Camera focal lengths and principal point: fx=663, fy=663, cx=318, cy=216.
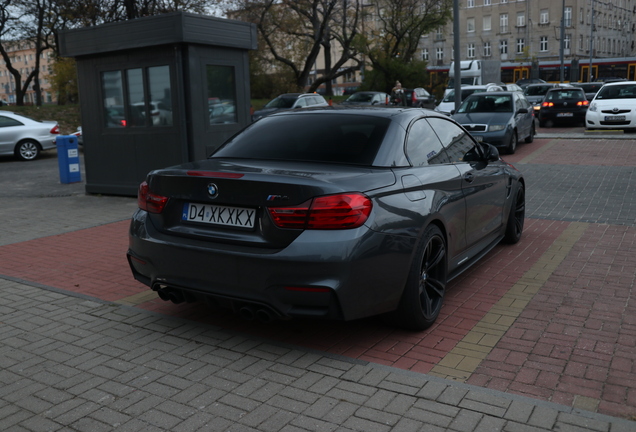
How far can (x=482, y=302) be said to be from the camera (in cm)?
534

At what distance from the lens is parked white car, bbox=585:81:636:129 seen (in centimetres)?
2006

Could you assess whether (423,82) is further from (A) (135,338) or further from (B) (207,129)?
(A) (135,338)

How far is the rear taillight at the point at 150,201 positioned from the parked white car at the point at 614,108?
1867 centimetres

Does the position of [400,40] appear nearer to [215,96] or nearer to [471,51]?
[215,96]

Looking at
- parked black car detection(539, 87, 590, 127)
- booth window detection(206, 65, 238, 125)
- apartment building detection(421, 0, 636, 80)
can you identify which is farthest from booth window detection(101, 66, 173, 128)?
apartment building detection(421, 0, 636, 80)

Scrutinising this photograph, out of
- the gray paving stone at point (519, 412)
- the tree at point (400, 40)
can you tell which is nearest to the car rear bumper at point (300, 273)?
the gray paving stone at point (519, 412)

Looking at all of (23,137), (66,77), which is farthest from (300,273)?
(66,77)

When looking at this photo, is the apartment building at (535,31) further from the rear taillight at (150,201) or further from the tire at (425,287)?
the rear taillight at (150,201)

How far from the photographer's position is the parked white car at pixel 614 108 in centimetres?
2006

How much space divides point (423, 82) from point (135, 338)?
45.1 metres

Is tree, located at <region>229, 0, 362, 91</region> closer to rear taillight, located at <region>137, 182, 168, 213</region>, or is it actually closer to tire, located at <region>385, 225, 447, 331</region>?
rear taillight, located at <region>137, 182, 168, 213</region>

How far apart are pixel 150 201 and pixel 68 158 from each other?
1002cm

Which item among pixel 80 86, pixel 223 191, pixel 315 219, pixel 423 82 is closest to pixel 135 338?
pixel 223 191

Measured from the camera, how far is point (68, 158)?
1377cm
